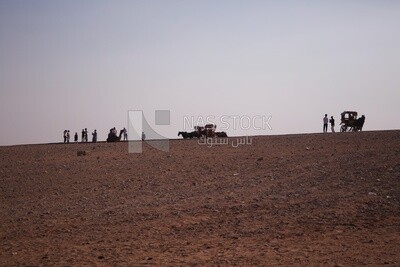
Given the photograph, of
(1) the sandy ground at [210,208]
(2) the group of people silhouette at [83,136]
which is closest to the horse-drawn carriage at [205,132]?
(2) the group of people silhouette at [83,136]

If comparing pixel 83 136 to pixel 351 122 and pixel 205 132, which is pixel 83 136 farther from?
pixel 351 122

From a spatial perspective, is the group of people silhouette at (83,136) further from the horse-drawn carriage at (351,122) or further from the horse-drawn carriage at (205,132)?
the horse-drawn carriage at (351,122)

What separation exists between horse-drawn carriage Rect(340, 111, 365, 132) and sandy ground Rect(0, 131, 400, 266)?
11.0 metres

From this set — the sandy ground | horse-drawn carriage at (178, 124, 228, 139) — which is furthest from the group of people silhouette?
the sandy ground

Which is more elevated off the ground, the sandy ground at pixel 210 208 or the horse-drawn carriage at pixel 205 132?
the horse-drawn carriage at pixel 205 132

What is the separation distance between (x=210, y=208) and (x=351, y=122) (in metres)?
23.0

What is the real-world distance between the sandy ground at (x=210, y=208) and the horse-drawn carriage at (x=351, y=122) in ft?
36.1

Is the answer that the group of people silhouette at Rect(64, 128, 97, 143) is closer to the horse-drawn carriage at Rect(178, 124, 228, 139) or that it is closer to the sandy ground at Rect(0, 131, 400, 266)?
the horse-drawn carriage at Rect(178, 124, 228, 139)

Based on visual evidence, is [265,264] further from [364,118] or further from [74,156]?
[364,118]

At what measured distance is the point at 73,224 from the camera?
12297mm

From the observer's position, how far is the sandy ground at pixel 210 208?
31.5 feet

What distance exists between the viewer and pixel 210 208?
515 inches

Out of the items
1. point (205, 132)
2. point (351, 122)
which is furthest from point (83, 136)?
point (351, 122)

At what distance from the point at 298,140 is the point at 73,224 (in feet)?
49.7
